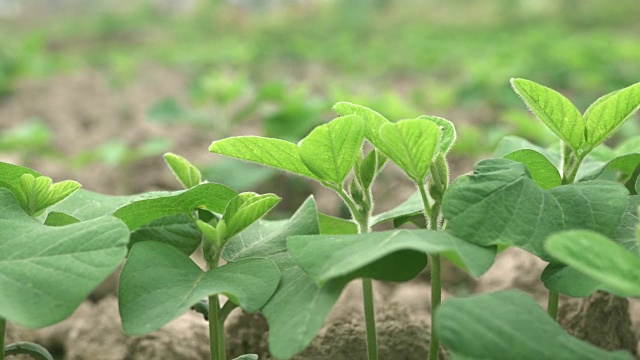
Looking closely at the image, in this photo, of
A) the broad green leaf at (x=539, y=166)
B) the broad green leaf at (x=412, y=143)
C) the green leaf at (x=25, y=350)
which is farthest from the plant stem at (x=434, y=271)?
the green leaf at (x=25, y=350)

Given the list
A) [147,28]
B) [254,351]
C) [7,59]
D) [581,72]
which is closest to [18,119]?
[7,59]

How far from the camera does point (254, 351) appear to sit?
1216 millimetres

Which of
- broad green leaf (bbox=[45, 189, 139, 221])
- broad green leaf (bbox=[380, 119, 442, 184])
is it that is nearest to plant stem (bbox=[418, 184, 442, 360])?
broad green leaf (bbox=[380, 119, 442, 184])

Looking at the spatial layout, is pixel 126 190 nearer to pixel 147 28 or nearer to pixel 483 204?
pixel 483 204

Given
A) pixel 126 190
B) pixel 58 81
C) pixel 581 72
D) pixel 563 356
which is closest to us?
pixel 563 356

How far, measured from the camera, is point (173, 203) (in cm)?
94

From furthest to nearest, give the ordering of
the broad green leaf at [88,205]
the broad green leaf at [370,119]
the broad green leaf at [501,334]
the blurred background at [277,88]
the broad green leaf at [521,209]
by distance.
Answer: the blurred background at [277,88]
the broad green leaf at [88,205]
the broad green leaf at [370,119]
the broad green leaf at [521,209]
the broad green leaf at [501,334]

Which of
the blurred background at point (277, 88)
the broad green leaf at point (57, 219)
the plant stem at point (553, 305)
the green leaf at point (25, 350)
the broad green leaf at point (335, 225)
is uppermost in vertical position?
the broad green leaf at point (57, 219)

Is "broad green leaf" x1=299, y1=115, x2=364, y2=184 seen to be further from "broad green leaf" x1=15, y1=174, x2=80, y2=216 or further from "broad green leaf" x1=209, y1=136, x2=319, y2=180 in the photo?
"broad green leaf" x1=15, y1=174, x2=80, y2=216

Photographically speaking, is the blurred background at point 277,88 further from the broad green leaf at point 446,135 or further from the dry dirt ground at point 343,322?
the broad green leaf at point 446,135

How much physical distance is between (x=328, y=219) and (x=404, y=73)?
287 inches

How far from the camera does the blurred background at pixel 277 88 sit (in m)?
3.18

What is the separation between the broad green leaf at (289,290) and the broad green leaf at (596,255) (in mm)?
240

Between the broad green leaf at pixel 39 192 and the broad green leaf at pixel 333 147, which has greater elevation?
the broad green leaf at pixel 333 147
